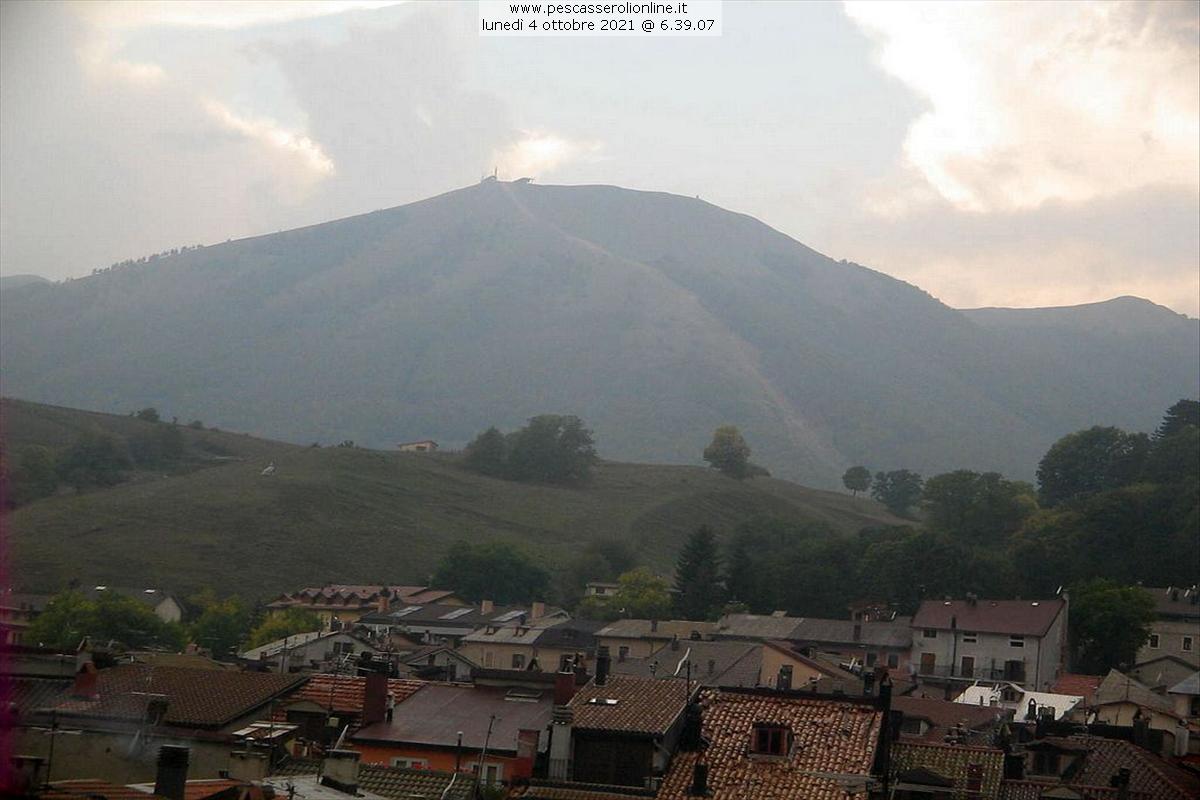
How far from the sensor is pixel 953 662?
3120 inches

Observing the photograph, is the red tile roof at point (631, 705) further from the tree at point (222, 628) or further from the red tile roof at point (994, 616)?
the tree at point (222, 628)

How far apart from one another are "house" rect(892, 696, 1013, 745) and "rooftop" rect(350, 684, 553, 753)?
12.0 meters

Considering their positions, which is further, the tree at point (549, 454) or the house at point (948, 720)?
→ the tree at point (549, 454)

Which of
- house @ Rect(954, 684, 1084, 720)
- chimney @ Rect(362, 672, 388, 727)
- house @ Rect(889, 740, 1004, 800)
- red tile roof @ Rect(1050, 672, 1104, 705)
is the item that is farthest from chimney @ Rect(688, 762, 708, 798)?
red tile roof @ Rect(1050, 672, 1104, 705)

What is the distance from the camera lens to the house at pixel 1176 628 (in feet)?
285

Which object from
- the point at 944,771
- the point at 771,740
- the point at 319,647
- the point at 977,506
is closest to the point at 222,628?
the point at 319,647

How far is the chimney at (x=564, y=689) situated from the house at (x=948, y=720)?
1256cm

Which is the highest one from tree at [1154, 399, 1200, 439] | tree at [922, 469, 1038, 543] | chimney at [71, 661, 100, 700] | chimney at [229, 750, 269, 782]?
tree at [1154, 399, 1200, 439]

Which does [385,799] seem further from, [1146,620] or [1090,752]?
[1146,620]

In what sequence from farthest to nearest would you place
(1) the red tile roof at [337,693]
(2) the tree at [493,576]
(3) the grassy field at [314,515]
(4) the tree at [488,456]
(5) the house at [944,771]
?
1. (4) the tree at [488,456]
2. (3) the grassy field at [314,515]
3. (2) the tree at [493,576]
4. (1) the red tile roof at [337,693]
5. (5) the house at [944,771]

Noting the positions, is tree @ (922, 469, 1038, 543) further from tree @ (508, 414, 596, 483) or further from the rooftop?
the rooftop

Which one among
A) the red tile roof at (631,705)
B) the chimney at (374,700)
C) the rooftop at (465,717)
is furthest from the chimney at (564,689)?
the chimney at (374,700)

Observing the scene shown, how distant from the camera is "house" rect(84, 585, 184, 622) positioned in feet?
317

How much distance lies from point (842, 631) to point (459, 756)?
2307 inches
